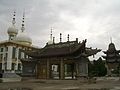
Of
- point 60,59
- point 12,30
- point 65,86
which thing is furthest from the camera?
point 12,30

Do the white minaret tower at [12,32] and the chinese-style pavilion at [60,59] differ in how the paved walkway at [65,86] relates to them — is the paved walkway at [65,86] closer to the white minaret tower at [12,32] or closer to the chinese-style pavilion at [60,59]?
the chinese-style pavilion at [60,59]

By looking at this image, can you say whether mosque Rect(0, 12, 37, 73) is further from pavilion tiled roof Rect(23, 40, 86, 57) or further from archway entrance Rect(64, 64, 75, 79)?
pavilion tiled roof Rect(23, 40, 86, 57)

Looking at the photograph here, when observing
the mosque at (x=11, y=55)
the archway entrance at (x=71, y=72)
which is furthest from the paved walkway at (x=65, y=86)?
the mosque at (x=11, y=55)

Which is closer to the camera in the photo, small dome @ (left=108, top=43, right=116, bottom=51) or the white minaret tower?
small dome @ (left=108, top=43, right=116, bottom=51)

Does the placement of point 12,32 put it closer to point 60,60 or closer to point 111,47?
point 111,47

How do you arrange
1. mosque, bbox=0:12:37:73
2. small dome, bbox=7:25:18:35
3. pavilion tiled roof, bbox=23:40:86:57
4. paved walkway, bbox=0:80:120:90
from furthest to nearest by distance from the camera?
small dome, bbox=7:25:18:35
mosque, bbox=0:12:37:73
pavilion tiled roof, bbox=23:40:86:57
paved walkway, bbox=0:80:120:90

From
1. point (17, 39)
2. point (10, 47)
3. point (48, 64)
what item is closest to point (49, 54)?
point (48, 64)

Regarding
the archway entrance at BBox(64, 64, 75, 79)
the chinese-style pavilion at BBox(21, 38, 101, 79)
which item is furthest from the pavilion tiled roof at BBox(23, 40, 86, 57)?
the archway entrance at BBox(64, 64, 75, 79)

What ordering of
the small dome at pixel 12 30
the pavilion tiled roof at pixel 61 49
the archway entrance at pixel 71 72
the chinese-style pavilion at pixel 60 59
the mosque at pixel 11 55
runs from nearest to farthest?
the pavilion tiled roof at pixel 61 49 < the chinese-style pavilion at pixel 60 59 < the archway entrance at pixel 71 72 < the mosque at pixel 11 55 < the small dome at pixel 12 30

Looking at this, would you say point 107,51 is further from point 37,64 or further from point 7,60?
point 7,60

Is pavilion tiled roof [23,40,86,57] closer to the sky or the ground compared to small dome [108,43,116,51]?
closer to the ground

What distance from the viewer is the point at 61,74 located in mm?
36969

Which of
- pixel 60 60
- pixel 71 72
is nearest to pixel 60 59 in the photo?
pixel 60 60

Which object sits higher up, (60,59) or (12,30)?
(12,30)
